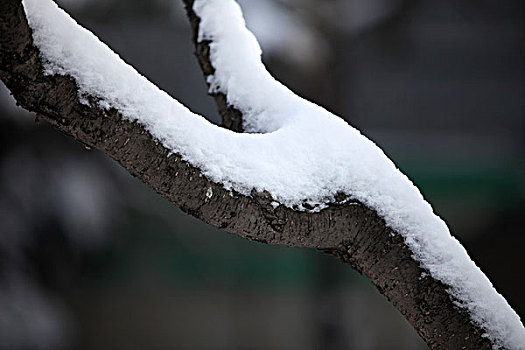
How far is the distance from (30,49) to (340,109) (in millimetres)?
2093

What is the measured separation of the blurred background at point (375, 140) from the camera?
2.62m

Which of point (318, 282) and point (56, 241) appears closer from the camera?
point (56, 241)

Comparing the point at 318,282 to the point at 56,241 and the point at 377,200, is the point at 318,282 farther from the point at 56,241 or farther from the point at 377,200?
the point at 377,200

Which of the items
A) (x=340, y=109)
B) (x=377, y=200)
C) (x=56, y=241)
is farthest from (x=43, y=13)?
(x=340, y=109)

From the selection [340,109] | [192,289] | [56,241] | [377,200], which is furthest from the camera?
[192,289]

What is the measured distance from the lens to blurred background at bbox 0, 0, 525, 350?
2.62 metres

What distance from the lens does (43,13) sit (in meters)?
0.51

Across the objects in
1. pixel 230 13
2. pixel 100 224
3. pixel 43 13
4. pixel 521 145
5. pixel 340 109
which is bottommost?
pixel 43 13

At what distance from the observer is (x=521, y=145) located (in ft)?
9.34

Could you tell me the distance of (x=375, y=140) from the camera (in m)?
2.77

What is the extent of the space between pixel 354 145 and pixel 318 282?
82.1 inches

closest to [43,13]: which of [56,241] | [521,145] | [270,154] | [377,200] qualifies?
[270,154]

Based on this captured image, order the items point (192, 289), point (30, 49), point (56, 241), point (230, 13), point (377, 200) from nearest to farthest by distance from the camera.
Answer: point (30, 49) → point (377, 200) → point (230, 13) → point (56, 241) → point (192, 289)

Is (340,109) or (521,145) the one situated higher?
(521,145)
